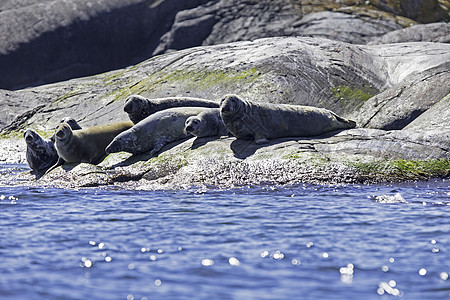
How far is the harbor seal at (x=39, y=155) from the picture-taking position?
12.3m

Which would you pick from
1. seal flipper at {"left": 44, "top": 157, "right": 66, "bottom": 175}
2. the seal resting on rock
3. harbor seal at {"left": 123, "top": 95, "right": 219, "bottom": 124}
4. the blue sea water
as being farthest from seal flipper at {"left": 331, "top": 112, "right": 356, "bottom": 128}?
seal flipper at {"left": 44, "top": 157, "right": 66, "bottom": 175}

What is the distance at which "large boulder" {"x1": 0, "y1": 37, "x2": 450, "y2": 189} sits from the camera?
973 cm

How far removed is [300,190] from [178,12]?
18601 mm

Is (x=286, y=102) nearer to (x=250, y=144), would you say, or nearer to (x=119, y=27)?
(x=250, y=144)

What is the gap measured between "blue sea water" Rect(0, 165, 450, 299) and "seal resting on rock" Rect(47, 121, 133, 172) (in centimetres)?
255

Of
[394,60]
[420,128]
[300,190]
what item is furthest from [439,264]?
[394,60]

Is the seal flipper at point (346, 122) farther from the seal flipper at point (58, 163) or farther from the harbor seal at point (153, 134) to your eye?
the seal flipper at point (58, 163)

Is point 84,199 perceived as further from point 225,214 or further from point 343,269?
point 343,269

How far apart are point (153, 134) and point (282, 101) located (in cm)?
423

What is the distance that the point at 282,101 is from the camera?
48.5 ft

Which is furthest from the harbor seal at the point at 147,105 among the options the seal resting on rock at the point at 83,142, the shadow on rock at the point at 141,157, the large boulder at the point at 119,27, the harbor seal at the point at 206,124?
the large boulder at the point at 119,27

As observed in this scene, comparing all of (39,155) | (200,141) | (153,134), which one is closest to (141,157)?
(153,134)

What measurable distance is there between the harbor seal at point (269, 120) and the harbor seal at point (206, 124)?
19.7 inches

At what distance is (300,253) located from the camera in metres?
5.86
